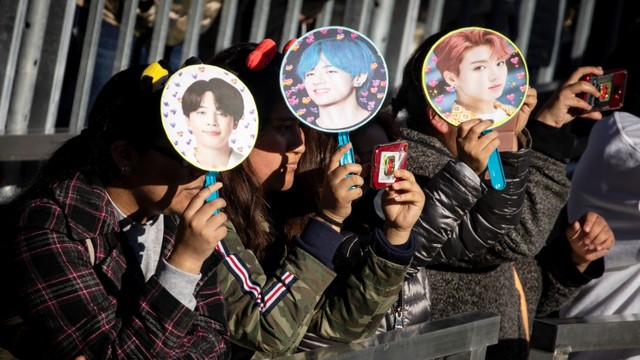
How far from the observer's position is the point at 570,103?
334 cm

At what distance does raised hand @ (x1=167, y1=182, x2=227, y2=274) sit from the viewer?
221 centimetres

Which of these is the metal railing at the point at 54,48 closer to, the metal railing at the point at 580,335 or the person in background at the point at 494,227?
the person in background at the point at 494,227

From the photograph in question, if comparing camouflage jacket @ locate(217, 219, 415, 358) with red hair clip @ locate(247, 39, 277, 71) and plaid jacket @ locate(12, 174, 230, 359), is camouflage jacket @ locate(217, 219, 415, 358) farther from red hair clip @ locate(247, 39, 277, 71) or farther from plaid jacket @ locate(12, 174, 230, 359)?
red hair clip @ locate(247, 39, 277, 71)

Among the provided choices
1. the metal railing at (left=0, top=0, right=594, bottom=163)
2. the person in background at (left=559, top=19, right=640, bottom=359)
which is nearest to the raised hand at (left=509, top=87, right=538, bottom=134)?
the person in background at (left=559, top=19, right=640, bottom=359)

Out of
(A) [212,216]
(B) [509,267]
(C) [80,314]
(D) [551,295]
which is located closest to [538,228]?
(B) [509,267]

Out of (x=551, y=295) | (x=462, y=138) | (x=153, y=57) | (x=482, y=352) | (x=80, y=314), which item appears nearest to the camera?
(x=80, y=314)

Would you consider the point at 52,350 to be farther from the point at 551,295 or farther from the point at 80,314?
the point at 551,295

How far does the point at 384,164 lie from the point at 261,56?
1.46 feet

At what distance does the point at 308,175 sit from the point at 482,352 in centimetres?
77

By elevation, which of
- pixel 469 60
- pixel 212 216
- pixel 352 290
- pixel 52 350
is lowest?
pixel 52 350

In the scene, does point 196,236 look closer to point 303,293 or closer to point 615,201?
point 303,293

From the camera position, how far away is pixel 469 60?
119 inches

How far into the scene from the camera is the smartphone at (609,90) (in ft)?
10.8

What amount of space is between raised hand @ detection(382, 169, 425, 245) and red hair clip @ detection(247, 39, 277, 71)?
461mm
